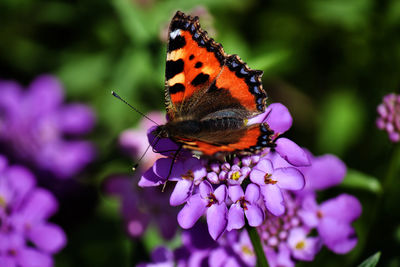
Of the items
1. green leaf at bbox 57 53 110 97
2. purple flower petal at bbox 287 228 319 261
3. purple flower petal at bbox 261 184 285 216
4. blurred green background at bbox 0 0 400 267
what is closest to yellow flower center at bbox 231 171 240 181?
purple flower petal at bbox 261 184 285 216

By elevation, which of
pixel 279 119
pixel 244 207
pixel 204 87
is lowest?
pixel 244 207

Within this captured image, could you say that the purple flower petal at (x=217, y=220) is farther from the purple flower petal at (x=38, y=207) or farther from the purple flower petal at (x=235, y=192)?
the purple flower petal at (x=38, y=207)

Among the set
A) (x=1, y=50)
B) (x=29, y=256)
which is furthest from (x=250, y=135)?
(x=1, y=50)

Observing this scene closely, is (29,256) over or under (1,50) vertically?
under

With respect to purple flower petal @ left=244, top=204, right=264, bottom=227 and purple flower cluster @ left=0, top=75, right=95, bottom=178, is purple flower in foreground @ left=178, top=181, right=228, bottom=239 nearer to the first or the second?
purple flower petal @ left=244, top=204, right=264, bottom=227

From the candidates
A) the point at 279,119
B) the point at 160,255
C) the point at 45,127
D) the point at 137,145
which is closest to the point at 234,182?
the point at 279,119

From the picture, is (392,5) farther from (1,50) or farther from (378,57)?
(1,50)

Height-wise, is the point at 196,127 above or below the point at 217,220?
above

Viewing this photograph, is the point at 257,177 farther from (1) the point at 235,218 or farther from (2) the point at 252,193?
(1) the point at 235,218
